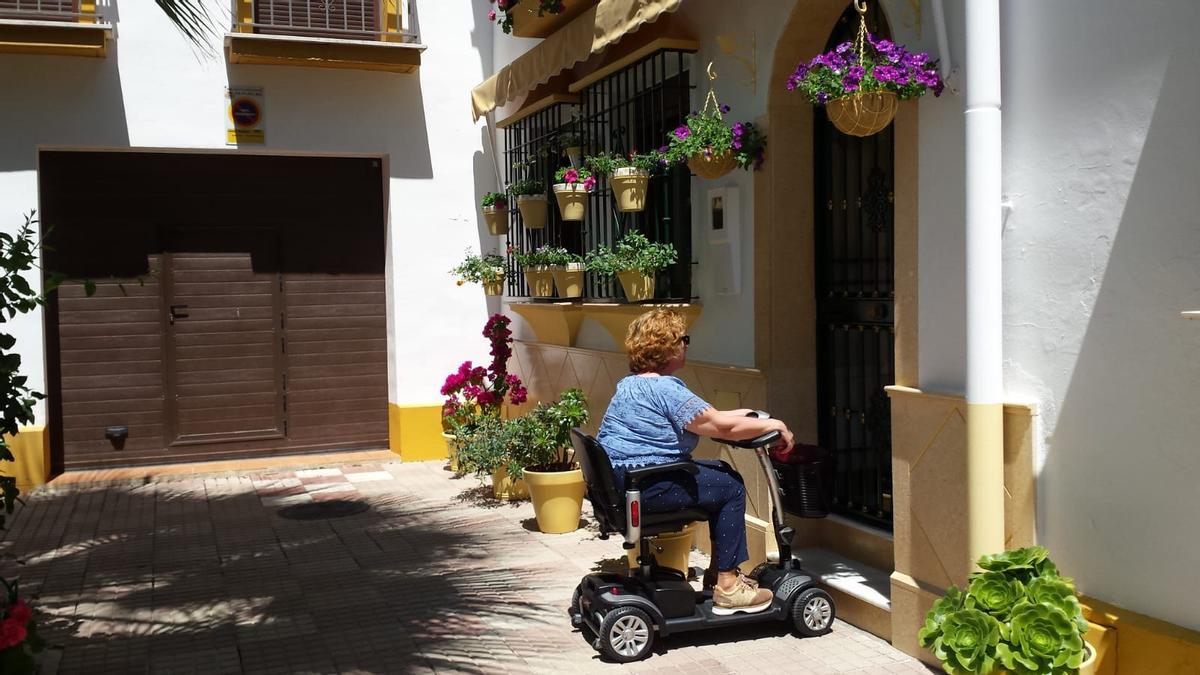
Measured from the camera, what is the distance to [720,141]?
619 centimetres

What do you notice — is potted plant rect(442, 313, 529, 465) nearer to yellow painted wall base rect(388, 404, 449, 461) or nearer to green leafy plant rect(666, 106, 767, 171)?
yellow painted wall base rect(388, 404, 449, 461)

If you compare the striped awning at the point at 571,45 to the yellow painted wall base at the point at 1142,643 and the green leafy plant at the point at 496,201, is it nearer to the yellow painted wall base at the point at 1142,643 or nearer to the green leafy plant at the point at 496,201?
the green leafy plant at the point at 496,201

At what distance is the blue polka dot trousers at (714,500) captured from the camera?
16.6ft

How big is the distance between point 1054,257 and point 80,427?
926cm

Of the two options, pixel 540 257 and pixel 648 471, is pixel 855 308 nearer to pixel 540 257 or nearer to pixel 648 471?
pixel 648 471

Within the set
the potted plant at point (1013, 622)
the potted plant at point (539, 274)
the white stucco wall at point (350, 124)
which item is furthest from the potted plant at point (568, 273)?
the potted plant at point (1013, 622)

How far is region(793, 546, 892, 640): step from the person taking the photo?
205 inches

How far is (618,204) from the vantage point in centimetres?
729

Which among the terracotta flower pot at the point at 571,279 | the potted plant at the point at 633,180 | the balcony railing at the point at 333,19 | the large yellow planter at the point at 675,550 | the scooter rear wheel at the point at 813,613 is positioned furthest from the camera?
the balcony railing at the point at 333,19

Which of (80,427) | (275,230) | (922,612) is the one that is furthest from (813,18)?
(80,427)

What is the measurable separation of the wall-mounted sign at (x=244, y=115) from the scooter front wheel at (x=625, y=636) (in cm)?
730

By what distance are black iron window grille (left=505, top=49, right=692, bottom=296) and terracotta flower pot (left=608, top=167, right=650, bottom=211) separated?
180 mm

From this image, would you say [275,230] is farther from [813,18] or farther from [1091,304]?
[1091,304]

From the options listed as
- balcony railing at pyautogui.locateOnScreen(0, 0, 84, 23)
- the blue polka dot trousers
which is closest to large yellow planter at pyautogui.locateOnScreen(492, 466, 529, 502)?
the blue polka dot trousers
